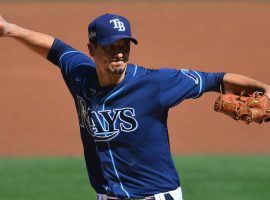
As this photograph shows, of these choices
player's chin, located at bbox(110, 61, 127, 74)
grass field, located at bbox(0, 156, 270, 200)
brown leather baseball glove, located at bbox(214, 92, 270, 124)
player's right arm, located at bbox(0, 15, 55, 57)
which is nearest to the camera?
player's chin, located at bbox(110, 61, 127, 74)

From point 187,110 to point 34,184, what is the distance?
175 inches

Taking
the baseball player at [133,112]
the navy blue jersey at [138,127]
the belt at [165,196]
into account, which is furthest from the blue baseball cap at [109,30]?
the belt at [165,196]

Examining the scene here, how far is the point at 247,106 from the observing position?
422 centimetres

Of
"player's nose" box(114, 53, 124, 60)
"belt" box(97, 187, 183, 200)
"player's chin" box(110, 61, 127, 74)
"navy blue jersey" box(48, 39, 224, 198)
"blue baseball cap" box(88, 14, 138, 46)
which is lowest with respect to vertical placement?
"belt" box(97, 187, 183, 200)

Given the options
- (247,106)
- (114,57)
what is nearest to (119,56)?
(114,57)

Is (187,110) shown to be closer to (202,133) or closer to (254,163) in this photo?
(202,133)

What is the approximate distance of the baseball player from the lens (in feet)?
13.6

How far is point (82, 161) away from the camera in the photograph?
9359 mm

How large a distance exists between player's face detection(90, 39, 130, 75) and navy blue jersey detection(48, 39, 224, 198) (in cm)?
Result: 14

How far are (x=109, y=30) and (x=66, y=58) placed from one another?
68 cm

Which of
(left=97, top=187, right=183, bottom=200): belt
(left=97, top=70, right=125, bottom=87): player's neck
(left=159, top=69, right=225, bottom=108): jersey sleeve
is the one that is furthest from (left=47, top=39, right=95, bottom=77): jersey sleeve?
(left=97, top=187, right=183, bottom=200): belt

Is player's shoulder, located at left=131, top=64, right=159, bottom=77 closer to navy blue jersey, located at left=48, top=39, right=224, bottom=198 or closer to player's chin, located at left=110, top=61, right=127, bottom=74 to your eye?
navy blue jersey, located at left=48, top=39, right=224, bottom=198

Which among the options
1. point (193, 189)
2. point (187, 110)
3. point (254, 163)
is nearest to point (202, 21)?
point (187, 110)

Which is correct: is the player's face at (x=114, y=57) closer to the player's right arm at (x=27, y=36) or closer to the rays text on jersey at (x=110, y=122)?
the rays text on jersey at (x=110, y=122)
